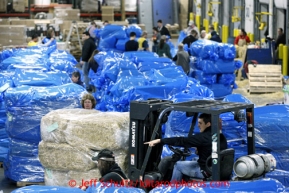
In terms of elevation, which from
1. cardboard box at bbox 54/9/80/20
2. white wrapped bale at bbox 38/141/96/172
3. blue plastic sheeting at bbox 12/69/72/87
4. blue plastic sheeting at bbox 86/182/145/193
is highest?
cardboard box at bbox 54/9/80/20

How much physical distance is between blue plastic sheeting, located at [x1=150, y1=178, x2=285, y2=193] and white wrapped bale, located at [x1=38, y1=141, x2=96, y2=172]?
2.11 metres

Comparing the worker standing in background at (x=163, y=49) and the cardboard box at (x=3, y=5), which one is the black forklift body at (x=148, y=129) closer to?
the worker standing in background at (x=163, y=49)

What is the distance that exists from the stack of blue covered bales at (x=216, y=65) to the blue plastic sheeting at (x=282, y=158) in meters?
8.32

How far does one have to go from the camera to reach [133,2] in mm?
35844

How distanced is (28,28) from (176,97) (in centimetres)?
1652

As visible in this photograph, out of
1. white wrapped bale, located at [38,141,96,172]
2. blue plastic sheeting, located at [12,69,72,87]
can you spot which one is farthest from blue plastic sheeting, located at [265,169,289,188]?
blue plastic sheeting, located at [12,69,72,87]

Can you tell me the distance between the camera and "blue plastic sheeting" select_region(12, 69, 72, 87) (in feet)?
35.1

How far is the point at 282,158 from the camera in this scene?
26.8 feet

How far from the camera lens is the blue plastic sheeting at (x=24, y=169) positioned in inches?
379

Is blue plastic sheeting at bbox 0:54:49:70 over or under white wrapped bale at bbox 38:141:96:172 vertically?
over

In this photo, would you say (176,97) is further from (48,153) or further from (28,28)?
(28,28)

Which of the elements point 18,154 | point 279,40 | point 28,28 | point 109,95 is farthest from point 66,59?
point 28,28

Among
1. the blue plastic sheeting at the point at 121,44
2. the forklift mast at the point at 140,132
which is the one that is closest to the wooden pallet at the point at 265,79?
the blue plastic sheeting at the point at 121,44

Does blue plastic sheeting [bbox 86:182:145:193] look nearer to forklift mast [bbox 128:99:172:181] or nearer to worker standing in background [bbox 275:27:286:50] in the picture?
forklift mast [bbox 128:99:172:181]
